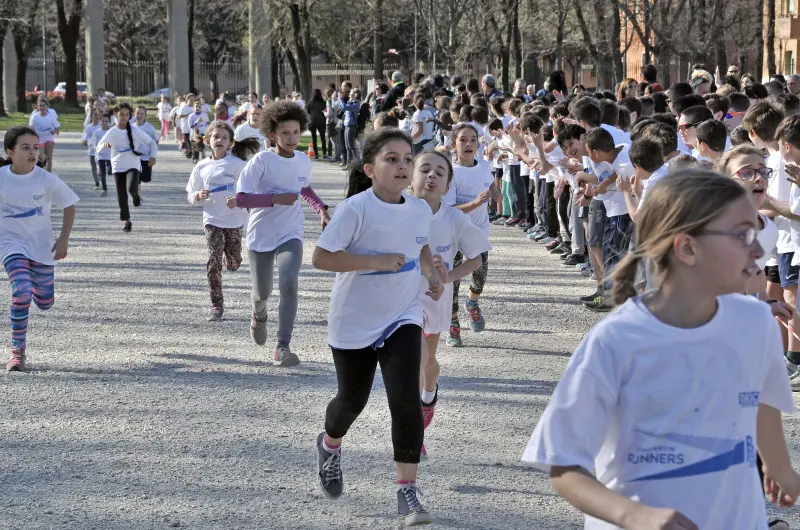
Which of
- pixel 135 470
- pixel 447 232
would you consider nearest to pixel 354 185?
pixel 447 232

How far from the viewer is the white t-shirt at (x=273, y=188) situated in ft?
28.6

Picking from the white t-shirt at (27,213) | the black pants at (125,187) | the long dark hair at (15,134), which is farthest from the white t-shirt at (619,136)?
the black pants at (125,187)

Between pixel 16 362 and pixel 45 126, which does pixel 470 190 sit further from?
pixel 45 126

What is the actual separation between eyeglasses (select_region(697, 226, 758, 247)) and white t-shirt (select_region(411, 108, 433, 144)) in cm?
1849

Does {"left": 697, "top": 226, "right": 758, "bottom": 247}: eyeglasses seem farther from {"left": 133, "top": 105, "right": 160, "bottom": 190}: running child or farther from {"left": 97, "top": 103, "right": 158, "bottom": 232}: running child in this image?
{"left": 133, "top": 105, "right": 160, "bottom": 190}: running child

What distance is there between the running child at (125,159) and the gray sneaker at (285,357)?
28.7ft

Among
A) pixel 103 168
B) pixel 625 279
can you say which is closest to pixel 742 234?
pixel 625 279

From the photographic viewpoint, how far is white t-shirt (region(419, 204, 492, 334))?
661 centimetres

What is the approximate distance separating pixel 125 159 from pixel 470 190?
29.1ft

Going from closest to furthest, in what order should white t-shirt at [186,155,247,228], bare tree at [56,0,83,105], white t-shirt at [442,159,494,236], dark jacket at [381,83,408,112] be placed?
white t-shirt at [442,159,494,236] < white t-shirt at [186,155,247,228] < dark jacket at [381,83,408,112] < bare tree at [56,0,83,105]

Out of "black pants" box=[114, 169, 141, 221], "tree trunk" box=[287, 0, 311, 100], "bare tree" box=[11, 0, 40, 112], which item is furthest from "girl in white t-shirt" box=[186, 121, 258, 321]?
"bare tree" box=[11, 0, 40, 112]

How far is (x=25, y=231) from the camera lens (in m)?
8.61

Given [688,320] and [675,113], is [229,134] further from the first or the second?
[688,320]

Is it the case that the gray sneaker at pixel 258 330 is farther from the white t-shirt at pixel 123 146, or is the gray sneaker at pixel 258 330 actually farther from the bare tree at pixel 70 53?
the bare tree at pixel 70 53
